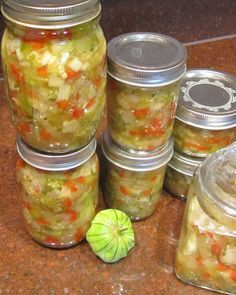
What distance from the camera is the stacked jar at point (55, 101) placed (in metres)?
0.57

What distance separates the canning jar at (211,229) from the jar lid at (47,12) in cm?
30

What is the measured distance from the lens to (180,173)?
0.86 m

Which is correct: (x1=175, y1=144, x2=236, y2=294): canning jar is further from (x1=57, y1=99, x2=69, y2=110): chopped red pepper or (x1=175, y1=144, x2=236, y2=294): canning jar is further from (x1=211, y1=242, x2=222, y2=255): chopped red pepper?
(x1=57, y1=99, x2=69, y2=110): chopped red pepper

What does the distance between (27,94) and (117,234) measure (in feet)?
0.93

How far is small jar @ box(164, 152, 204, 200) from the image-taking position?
0.85 m

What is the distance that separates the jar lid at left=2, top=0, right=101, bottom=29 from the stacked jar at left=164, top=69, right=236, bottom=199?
0.30 meters

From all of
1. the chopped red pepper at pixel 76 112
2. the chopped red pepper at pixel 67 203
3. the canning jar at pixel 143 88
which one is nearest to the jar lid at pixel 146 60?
the canning jar at pixel 143 88

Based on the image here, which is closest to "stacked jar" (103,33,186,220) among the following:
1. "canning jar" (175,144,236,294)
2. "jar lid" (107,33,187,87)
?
"jar lid" (107,33,187,87)

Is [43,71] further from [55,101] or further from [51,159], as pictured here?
[51,159]

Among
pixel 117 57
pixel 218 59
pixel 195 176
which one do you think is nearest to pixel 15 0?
pixel 117 57

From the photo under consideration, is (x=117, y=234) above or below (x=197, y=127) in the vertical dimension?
below

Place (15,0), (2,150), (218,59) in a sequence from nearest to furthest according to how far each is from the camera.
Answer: (15,0), (2,150), (218,59)

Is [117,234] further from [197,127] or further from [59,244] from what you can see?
[197,127]

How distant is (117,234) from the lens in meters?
0.75
